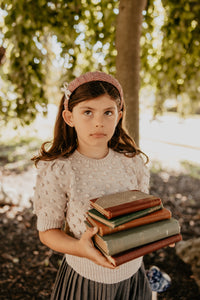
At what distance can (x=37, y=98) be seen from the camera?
2.74 meters

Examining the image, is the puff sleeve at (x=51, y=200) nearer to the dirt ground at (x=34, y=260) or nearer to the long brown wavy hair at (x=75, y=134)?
the long brown wavy hair at (x=75, y=134)

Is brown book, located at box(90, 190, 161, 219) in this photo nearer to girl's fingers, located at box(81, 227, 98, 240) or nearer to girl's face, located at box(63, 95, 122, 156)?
girl's fingers, located at box(81, 227, 98, 240)

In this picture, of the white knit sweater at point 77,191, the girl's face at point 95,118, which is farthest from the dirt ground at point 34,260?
the girl's face at point 95,118

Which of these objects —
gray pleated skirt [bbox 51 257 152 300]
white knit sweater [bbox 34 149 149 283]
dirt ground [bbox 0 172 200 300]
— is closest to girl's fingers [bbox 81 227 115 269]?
white knit sweater [bbox 34 149 149 283]

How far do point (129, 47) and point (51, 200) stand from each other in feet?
4.55

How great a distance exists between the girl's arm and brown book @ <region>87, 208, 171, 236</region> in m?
0.03

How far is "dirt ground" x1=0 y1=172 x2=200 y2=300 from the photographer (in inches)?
86.4

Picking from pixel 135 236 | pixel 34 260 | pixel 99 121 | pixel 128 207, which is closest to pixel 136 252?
pixel 135 236

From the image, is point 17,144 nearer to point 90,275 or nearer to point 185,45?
point 185,45

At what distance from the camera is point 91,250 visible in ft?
2.92

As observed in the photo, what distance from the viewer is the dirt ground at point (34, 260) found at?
2.19 m

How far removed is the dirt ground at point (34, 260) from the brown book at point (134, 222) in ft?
5.21

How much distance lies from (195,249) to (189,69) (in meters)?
2.08

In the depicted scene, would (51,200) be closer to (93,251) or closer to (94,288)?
(93,251)
